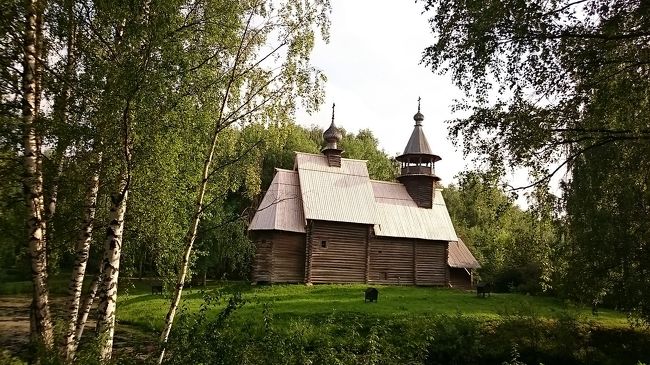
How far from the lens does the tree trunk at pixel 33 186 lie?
6305 millimetres

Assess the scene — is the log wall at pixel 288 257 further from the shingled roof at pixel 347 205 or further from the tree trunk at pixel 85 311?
the tree trunk at pixel 85 311

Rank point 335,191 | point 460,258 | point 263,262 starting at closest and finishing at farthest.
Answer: point 263,262 → point 335,191 → point 460,258

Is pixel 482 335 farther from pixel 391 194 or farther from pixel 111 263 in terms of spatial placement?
pixel 391 194

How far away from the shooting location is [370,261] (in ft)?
95.4

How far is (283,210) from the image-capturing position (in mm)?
27906

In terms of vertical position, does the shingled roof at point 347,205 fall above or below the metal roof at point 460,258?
above

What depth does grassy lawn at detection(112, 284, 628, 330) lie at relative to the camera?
1792 centimetres

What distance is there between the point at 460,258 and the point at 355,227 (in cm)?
867

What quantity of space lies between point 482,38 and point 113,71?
589 centimetres

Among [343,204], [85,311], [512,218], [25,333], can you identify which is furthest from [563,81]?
[343,204]

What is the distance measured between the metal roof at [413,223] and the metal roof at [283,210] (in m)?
5.13

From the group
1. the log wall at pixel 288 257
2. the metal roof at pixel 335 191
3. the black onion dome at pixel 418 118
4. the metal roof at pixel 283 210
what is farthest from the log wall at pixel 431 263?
the black onion dome at pixel 418 118

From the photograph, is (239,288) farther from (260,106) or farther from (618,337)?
(618,337)

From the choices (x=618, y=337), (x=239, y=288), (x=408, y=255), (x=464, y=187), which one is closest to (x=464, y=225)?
(x=408, y=255)
